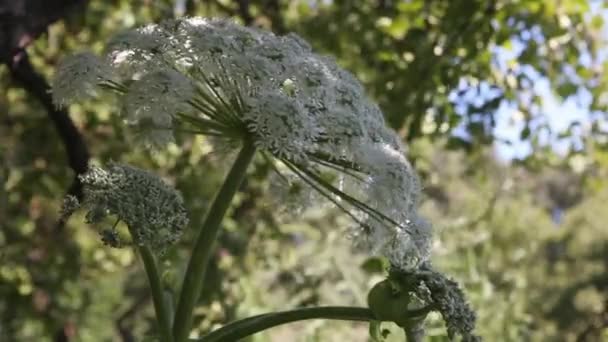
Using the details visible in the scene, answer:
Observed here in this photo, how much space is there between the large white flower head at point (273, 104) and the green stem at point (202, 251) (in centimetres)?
3

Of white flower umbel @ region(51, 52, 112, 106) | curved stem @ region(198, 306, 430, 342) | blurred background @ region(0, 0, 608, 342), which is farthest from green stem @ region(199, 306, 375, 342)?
blurred background @ region(0, 0, 608, 342)

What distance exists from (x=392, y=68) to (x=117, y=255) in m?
1.30

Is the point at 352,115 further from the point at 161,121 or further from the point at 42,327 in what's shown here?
the point at 42,327

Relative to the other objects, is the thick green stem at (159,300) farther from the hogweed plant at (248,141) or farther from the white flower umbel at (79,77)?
the white flower umbel at (79,77)

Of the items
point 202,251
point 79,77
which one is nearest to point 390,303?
point 202,251

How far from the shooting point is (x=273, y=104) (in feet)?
2.52

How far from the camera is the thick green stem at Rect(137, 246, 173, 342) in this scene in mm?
809

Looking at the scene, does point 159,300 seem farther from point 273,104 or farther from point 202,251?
point 273,104

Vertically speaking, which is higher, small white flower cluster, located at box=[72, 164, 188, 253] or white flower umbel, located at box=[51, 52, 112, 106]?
white flower umbel, located at box=[51, 52, 112, 106]

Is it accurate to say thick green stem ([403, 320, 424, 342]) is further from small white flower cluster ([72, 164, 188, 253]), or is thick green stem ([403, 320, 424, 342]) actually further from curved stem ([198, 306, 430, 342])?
small white flower cluster ([72, 164, 188, 253])

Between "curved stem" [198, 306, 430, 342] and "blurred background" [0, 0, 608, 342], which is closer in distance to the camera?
"curved stem" [198, 306, 430, 342]

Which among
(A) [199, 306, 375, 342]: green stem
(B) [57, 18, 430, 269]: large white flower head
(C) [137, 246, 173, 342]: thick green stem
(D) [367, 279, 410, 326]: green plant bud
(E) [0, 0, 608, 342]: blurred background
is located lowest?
(C) [137, 246, 173, 342]: thick green stem

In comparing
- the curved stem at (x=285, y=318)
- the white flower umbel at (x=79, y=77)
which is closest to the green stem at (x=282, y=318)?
the curved stem at (x=285, y=318)

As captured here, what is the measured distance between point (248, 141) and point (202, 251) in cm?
11
